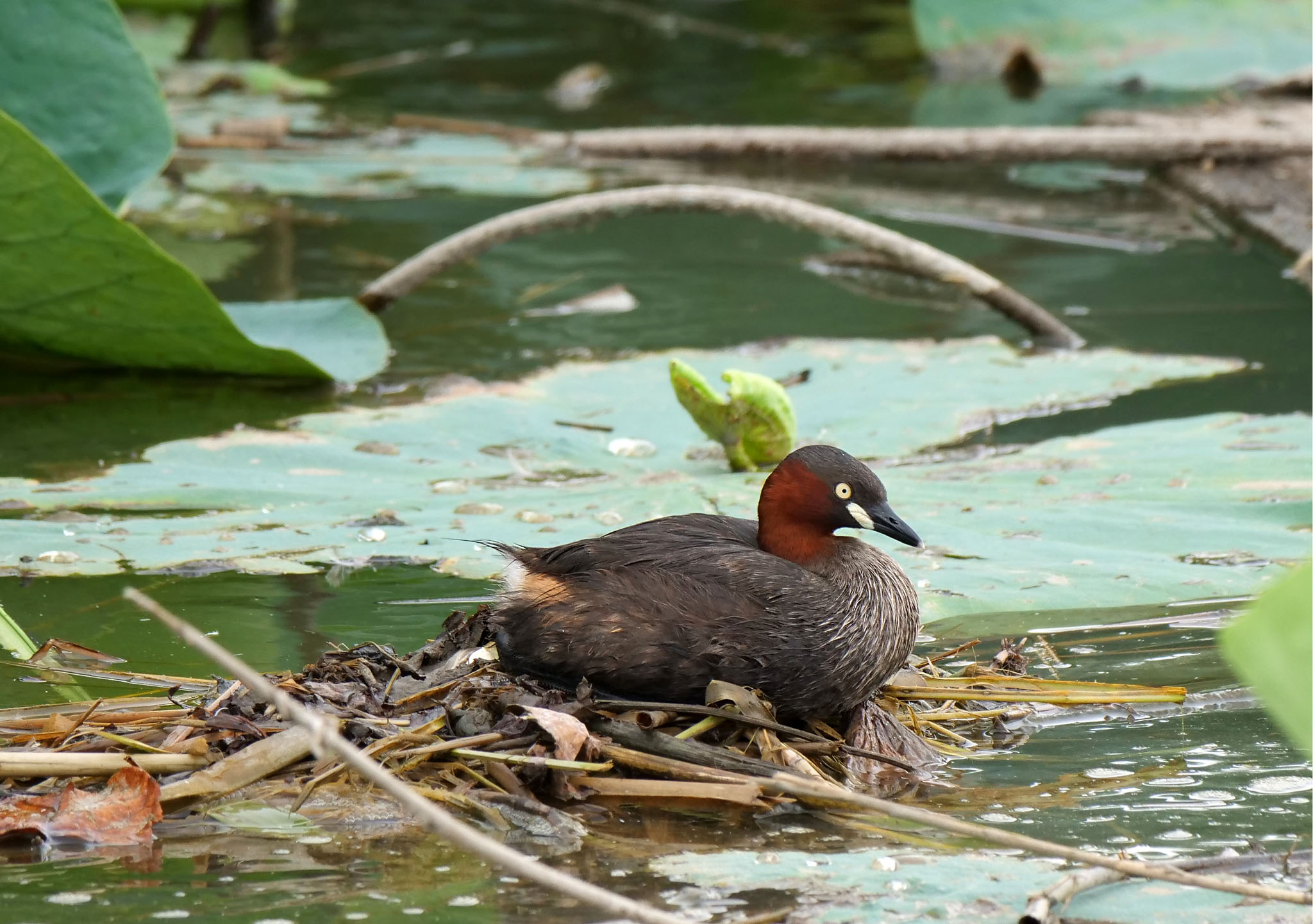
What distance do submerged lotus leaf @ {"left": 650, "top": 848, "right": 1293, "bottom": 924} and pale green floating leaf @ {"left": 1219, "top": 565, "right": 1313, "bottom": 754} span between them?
4.23 ft

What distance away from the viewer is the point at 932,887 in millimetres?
2678

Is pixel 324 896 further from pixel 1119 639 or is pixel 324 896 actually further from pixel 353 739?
pixel 1119 639

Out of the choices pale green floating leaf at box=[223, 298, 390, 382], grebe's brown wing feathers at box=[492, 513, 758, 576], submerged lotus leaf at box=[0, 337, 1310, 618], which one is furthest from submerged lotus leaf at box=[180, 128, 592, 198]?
grebe's brown wing feathers at box=[492, 513, 758, 576]

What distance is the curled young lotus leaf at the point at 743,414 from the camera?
4828 millimetres

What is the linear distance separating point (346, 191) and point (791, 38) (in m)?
6.99

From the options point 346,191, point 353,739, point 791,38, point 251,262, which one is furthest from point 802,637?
point 791,38

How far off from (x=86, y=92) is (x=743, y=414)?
8.59 ft

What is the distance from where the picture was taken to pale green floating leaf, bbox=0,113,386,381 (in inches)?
196

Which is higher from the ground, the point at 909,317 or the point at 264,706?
the point at 909,317

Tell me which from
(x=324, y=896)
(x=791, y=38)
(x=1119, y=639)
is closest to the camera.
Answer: (x=324, y=896)

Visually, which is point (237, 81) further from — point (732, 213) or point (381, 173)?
point (732, 213)

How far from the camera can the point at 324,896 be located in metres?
2.70

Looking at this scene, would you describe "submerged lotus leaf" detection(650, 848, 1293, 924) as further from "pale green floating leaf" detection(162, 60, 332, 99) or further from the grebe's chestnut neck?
"pale green floating leaf" detection(162, 60, 332, 99)

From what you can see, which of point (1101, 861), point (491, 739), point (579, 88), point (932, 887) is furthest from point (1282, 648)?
point (579, 88)
